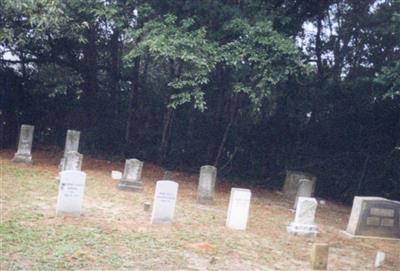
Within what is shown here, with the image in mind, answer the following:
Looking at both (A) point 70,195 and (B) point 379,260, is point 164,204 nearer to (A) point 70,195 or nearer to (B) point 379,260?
(A) point 70,195

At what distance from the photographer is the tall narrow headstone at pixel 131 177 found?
12094mm

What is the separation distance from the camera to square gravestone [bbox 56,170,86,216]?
8523 mm

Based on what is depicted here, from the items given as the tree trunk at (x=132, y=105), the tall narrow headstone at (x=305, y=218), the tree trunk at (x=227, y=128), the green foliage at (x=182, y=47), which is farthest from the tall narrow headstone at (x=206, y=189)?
the tree trunk at (x=132, y=105)

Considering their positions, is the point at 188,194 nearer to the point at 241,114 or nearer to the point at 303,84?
the point at 241,114

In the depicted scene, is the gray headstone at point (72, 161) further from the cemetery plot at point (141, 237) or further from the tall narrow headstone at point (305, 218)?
the tall narrow headstone at point (305, 218)

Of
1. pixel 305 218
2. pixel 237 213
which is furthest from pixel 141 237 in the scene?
pixel 305 218

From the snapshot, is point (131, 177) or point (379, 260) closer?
point (379, 260)

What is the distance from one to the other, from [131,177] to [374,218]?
20.2 feet

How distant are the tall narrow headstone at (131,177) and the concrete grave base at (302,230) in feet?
13.9

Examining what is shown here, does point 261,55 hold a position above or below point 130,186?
above

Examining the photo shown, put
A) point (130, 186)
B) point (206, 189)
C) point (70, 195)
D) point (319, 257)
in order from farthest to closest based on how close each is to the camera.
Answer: point (130, 186) → point (206, 189) → point (70, 195) → point (319, 257)

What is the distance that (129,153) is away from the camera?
17.7m

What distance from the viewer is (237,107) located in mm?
16953

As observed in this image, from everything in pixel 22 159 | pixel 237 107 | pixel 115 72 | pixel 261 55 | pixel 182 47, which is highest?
pixel 261 55
